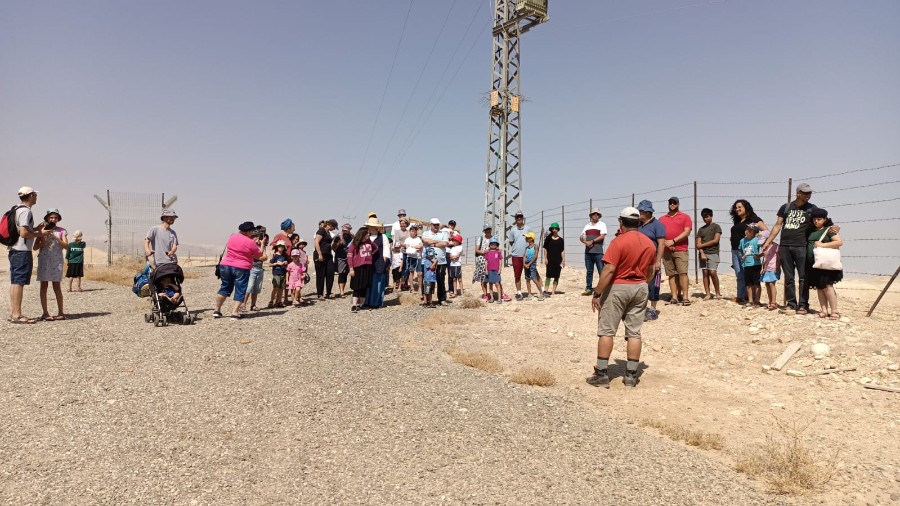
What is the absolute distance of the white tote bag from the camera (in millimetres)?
7332

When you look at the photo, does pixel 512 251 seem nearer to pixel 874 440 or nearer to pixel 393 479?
pixel 874 440

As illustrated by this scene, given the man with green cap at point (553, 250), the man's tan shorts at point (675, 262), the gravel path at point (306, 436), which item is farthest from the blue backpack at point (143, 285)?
the man's tan shorts at point (675, 262)

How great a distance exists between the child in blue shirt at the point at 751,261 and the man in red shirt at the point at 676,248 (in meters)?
0.92

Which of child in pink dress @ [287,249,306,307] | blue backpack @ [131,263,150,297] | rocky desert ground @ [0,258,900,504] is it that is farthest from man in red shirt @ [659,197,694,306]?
blue backpack @ [131,263,150,297]

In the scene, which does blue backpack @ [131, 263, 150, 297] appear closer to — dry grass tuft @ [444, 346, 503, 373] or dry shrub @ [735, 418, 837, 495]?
dry grass tuft @ [444, 346, 503, 373]

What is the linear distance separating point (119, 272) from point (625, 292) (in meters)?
19.2

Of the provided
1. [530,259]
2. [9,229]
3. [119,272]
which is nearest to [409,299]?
[530,259]

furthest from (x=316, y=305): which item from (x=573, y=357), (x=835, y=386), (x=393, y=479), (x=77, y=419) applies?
(x=835, y=386)

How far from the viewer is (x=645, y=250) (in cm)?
572

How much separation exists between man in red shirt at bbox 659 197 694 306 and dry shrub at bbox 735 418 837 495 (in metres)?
5.47

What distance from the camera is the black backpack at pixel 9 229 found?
25.4 feet

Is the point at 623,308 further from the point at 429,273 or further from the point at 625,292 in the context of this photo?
the point at 429,273

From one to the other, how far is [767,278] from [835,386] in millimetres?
3379

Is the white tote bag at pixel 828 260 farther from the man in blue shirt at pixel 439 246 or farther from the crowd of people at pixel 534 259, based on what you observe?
the man in blue shirt at pixel 439 246
